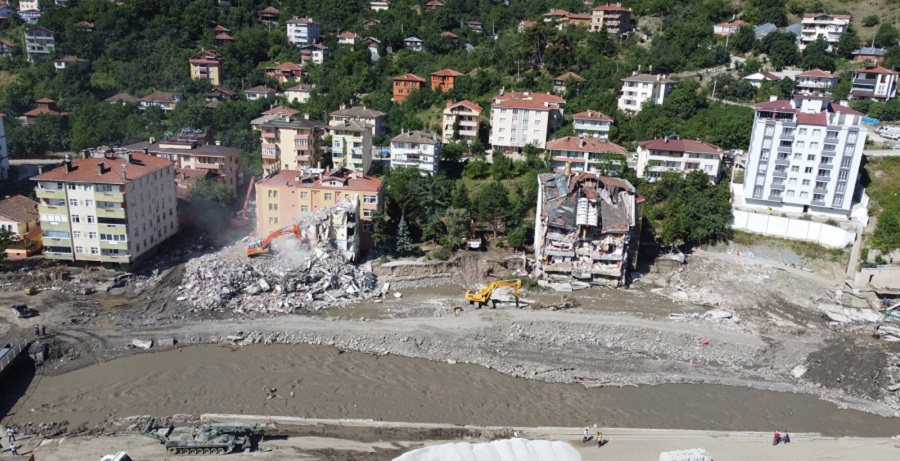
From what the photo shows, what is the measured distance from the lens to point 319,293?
1355 inches

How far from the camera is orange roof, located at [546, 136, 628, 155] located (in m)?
46.3

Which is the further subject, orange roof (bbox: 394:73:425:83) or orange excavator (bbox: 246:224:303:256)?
orange roof (bbox: 394:73:425:83)

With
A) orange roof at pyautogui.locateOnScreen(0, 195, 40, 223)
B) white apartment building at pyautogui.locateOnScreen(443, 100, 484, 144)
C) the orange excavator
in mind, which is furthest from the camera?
white apartment building at pyautogui.locateOnScreen(443, 100, 484, 144)

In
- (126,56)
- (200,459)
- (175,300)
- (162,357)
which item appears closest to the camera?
(200,459)

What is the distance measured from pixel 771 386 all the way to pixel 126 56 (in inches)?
2755

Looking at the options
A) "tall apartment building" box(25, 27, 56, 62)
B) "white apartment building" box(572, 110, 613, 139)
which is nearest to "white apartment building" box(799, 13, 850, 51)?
"white apartment building" box(572, 110, 613, 139)

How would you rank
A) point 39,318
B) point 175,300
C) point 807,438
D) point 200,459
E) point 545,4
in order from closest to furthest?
point 200,459 → point 807,438 → point 39,318 → point 175,300 → point 545,4

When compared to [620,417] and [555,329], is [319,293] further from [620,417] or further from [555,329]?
[620,417]

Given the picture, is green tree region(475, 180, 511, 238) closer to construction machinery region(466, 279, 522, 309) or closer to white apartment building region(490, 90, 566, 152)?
construction machinery region(466, 279, 522, 309)

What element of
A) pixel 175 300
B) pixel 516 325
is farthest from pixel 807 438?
pixel 175 300

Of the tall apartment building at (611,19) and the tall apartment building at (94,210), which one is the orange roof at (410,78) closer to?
the tall apartment building at (611,19)

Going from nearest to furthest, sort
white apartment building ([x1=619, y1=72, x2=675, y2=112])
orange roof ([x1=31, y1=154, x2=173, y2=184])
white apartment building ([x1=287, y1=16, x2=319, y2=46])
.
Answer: orange roof ([x1=31, y1=154, x2=173, y2=184]) → white apartment building ([x1=619, y1=72, x2=675, y2=112]) → white apartment building ([x1=287, y1=16, x2=319, y2=46])

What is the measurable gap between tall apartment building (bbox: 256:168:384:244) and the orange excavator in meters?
1.35

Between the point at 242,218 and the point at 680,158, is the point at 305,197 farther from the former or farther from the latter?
the point at 680,158
